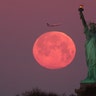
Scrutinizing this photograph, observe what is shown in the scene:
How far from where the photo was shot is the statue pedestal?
4346cm

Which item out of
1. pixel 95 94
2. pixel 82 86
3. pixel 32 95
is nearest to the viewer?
pixel 95 94

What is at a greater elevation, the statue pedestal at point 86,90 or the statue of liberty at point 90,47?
the statue of liberty at point 90,47

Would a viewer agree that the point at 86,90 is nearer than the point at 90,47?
Yes

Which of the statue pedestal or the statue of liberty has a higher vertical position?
the statue of liberty

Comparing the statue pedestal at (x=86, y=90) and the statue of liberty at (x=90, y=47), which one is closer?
the statue pedestal at (x=86, y=90)

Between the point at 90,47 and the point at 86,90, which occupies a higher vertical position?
the point at 90,47

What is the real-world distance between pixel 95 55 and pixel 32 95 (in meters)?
13.7

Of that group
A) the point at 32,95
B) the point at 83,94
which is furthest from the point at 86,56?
the point at 32,95

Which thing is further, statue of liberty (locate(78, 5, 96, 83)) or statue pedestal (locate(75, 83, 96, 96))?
statue of liberty (locate(78, 5, 96, 83))

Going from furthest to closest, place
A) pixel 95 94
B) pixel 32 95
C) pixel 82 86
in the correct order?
1. pixel 32 95
2. pixel 82 86
3. pixel 95 94

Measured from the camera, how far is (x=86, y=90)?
1743 inches

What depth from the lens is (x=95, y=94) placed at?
4272cm

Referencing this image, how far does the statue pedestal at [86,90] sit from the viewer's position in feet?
143

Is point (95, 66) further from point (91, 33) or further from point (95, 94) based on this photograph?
point (95, 94)
